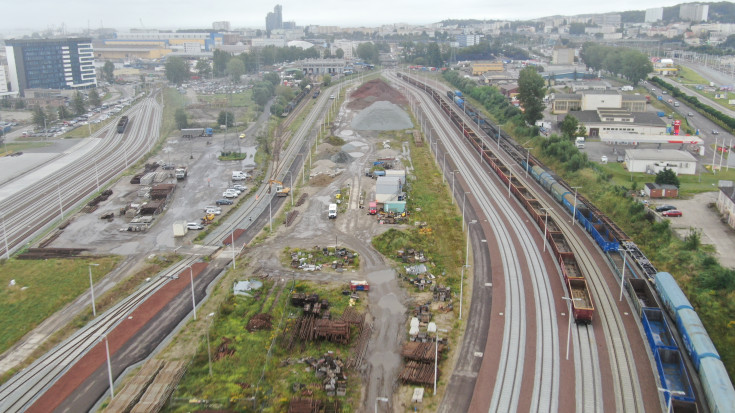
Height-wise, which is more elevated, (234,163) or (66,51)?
(66,51)

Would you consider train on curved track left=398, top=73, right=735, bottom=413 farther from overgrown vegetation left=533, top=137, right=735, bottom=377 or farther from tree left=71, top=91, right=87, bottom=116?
tree left=71, top=91, right=87, bottom=116

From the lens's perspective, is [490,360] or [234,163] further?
[234,163]

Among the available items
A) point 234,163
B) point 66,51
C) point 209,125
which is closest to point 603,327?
point 234,163

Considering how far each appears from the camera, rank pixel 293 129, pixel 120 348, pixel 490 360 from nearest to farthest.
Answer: pixel 490 360 < pixel 120 348 < pixel 293 129

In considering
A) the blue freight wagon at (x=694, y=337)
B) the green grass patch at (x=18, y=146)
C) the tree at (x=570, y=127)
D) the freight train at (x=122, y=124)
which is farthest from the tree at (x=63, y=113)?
the blue freight wagon at (x=694, y=337)

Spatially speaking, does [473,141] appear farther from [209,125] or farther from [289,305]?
[289,305]

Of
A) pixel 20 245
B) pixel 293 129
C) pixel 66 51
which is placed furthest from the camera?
pixel 66 51

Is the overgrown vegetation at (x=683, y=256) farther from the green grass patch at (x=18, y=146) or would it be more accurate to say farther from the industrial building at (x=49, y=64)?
the industrial building at (x=49, y=64)
